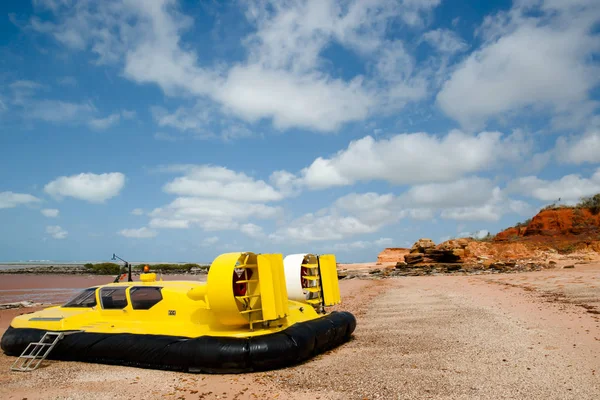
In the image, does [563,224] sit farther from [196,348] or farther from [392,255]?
[196,348]

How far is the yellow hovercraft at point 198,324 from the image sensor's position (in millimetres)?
7152

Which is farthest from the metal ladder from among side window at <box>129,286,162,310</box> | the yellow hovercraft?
side window at <box>129,286,162,310</box>

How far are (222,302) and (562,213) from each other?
52024mm

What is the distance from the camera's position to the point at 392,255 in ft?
240

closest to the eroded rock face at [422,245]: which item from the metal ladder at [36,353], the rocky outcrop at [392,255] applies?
the rocky outcrop at [392,255]

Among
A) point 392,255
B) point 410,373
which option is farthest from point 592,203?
point 410,373

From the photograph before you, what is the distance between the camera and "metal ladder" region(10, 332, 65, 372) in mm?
7816

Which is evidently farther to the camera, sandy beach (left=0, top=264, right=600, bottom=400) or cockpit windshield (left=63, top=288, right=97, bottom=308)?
cockpit windshield (left=63, top=288, right=97, bottom=308)

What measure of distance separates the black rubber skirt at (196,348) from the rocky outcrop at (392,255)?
6127 cm

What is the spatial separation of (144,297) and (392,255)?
6775 cm

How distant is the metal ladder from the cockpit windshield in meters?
0.87

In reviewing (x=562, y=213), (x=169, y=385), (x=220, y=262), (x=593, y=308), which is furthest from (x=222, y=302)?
(x=562, y=213)

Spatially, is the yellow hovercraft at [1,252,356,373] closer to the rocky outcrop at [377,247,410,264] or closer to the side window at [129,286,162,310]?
the side window at [129,286,162,310]

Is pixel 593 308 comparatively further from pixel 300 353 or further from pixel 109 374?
pixel 109 374
